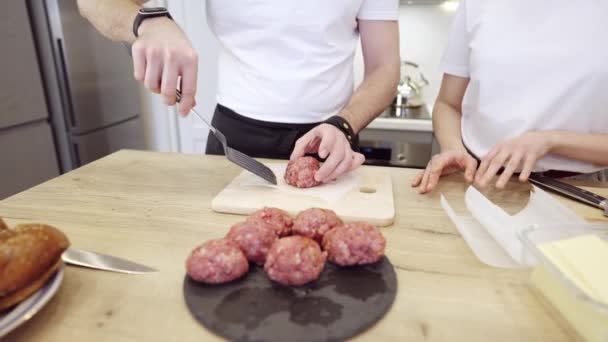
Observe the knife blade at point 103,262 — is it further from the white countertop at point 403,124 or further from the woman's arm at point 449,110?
the white countertop at point 403,124

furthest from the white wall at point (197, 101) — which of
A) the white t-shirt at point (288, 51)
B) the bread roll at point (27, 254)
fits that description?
the bread roll at point (27, 254)

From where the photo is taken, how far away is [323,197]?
2.68ft

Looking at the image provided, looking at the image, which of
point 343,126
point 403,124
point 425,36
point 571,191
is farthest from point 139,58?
point 425,36

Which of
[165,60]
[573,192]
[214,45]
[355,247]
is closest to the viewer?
[355,247]

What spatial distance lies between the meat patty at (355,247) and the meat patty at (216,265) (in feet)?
0.42

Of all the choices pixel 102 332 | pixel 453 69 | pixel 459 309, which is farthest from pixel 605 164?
pixel 102 332

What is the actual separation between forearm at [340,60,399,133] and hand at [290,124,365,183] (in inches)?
6.6

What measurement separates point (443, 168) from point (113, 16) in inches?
31.4

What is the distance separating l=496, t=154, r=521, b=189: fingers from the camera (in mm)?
830

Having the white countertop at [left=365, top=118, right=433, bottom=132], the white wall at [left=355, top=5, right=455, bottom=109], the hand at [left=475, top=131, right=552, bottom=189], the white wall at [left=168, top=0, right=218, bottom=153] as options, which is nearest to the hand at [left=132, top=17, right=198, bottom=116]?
the hand at [left=475, top=131, right=552, bottom=189]

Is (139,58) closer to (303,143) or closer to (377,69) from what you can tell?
(303,143)

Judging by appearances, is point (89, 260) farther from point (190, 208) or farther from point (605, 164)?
point (605, 164)

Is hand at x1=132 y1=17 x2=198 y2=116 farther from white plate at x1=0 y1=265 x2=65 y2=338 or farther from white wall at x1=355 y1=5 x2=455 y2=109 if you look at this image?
white wall at x1=355 y1=5 x2=455 y2=109

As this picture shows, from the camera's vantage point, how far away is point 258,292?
1.71 feet
